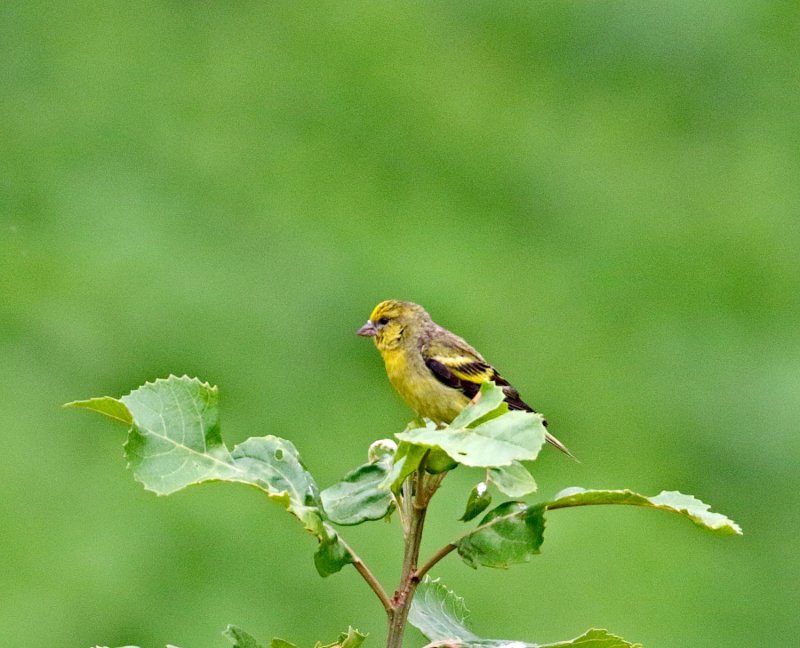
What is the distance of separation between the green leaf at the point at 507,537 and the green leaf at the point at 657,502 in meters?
0.04

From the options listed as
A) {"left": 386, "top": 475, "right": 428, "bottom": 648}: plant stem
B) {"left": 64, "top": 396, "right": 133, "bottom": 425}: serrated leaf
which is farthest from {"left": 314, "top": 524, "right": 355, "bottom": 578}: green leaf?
{"left": 64, "top": 396, "right": 133, "bottom": 425}: serrated leaf

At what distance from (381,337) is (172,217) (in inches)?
245

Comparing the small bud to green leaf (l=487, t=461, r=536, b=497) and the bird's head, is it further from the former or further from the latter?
the bird's head

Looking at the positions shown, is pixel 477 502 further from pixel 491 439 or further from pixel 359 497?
pixel 491 439

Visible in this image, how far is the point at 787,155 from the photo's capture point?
1366 centimetres

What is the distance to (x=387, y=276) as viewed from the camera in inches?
429

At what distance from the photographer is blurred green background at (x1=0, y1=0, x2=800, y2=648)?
8.98m

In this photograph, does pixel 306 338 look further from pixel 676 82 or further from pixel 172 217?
pixel 676 82

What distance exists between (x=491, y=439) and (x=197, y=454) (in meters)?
0.49

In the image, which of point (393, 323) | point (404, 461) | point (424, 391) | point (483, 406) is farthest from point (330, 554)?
point (393, 323)

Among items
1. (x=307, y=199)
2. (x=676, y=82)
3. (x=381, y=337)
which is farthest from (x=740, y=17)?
(x=381, y=337)

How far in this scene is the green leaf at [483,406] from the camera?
2432 mm

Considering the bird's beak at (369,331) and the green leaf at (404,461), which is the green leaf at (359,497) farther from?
the bird's beak at (369,331)

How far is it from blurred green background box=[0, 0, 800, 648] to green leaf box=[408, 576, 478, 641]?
17.5 ft
